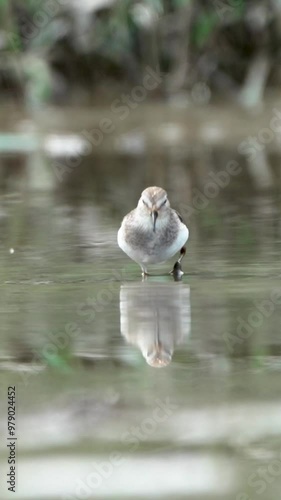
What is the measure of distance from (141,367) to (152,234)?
2187mm

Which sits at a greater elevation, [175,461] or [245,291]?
[245,291]

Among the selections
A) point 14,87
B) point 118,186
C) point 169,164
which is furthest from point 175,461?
point 14,87

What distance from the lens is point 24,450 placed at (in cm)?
487

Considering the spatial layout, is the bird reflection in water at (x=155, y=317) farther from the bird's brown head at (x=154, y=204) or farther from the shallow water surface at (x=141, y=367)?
the bird's brown head at (x=154, y=204)

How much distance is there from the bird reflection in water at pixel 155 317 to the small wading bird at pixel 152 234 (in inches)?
6.4

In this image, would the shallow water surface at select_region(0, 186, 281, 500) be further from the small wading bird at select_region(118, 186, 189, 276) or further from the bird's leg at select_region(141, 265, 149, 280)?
the small wading bird at select_region(118, 186, 189, 276)

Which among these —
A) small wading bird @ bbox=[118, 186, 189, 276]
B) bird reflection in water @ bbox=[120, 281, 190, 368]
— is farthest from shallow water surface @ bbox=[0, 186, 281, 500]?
small wading bird @ bbox=[118, 186, 189, 276]

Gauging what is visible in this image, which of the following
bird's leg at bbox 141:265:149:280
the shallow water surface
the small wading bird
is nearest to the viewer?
the shallow water surface

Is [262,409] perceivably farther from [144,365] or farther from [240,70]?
[240,70]

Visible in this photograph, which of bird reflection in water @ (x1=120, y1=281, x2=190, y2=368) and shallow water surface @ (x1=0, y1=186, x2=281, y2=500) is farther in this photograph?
bird reflection in water @ (x1=120, y1=281, x2=190, y2=368)

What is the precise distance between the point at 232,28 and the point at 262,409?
45.0ft

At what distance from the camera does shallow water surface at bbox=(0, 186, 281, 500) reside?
4.56 metres

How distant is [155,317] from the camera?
22.9 ft

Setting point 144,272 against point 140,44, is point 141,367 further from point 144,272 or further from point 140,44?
point 140,44
